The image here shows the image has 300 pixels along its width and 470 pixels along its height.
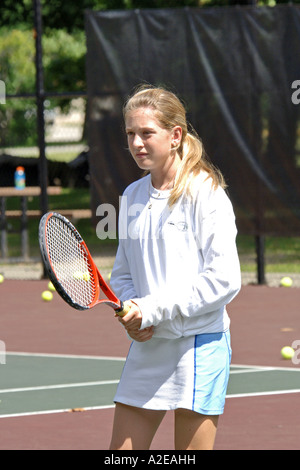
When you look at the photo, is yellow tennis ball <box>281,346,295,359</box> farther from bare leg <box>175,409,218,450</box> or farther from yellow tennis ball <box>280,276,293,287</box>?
bare leg <box>175,409,218,450</box>

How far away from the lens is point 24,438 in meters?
5.35

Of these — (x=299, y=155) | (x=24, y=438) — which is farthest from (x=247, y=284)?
(x=24, y=438)

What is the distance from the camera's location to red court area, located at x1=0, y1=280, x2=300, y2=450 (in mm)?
5293

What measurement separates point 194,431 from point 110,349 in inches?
168

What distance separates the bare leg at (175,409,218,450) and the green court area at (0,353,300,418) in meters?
2.51

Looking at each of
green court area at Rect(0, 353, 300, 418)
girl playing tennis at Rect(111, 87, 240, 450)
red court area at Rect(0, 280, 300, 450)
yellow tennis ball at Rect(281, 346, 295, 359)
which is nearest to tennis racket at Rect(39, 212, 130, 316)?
girl playing tennis at Rect(111, 87, 240, 450)

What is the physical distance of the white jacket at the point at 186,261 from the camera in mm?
3426

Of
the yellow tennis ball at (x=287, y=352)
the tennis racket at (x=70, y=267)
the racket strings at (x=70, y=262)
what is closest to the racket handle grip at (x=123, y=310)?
the tennis racket at (x=70, y=267)

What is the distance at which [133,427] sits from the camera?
3.57m

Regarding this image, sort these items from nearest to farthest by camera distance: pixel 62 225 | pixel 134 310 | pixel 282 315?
pixel 134 310 → pixel 62 225 → pixel 282 315

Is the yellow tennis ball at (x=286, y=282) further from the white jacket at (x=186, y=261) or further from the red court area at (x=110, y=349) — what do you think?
the white jacket at (x=186, y=261)
